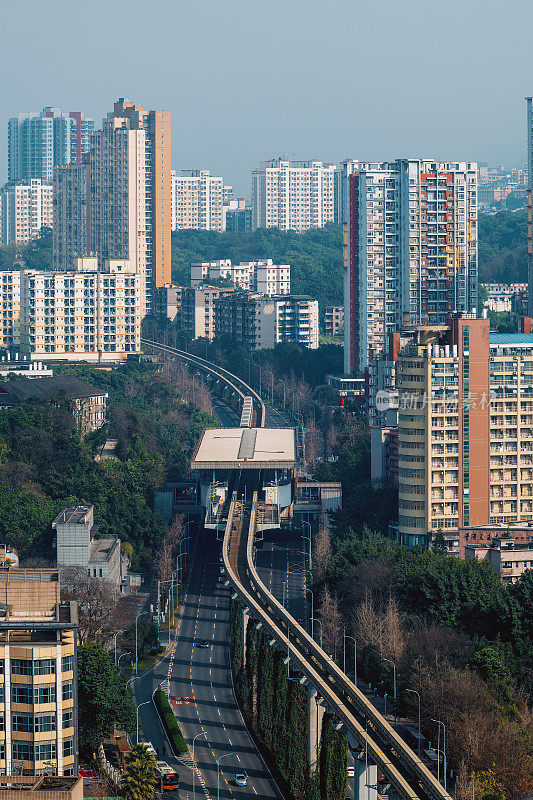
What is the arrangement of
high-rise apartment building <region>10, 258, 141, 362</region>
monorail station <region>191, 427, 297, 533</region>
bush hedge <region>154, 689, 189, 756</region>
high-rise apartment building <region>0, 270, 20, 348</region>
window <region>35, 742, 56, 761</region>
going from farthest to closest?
high-rise apartment building <region>0, 270, 20, 348</region>
high-rise apartment building <region>10, 258, 141, 362</region>
monorail station <region>191, 427, 297, 533</region>
bush hedge <region>154, 689, 189, 756</region>
window <region>35, 742, 56, 761</region>

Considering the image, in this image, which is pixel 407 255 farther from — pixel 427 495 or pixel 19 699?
pixel 19 699

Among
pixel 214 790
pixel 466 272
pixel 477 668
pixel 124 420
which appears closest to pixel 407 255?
pixel 466 272

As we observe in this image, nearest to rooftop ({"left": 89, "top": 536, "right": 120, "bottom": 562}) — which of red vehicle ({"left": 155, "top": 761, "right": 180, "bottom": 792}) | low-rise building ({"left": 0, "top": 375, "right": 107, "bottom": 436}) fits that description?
low-rise building ({"left": 0, "top": 375, "right": 107, "bottom": 436})

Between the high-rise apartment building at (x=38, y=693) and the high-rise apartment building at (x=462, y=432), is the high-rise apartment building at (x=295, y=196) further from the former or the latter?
the high-rise apartment building at (x=38, y=693)

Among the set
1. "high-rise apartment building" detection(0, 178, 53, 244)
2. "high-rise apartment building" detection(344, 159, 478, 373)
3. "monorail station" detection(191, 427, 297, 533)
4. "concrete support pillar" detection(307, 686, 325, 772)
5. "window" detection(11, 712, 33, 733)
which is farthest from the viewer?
"high-rise apartment building" detection(0, 178, 53, 244)

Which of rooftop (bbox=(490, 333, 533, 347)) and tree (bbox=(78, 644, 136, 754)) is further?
rooftop (bbox=(490, 333, 533, 347))

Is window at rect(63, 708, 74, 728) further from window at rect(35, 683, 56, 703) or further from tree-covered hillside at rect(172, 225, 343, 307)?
tree-covered hillside at rect(172, 225, 343, 307)
